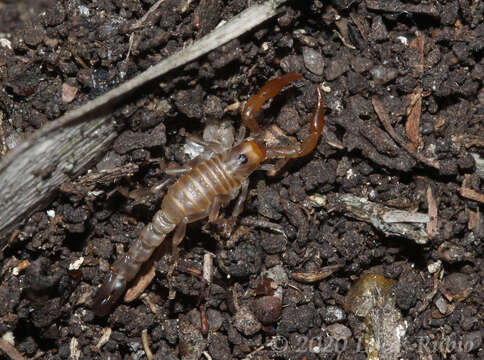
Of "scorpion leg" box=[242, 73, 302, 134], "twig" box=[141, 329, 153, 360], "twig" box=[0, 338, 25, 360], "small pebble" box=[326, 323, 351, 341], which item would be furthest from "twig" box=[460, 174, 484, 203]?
"twig" box=[0, 338, 25, 360]

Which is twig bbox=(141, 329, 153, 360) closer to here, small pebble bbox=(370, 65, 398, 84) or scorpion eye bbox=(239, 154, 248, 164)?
scorpion eye bbox=(239, 154, 248, 164)

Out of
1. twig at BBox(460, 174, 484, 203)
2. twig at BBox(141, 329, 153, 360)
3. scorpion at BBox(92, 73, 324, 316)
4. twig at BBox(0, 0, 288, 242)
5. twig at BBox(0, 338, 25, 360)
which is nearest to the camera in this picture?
twig at BBox(0, 0, 288, 242)

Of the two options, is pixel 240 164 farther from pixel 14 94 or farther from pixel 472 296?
pixel 472 296

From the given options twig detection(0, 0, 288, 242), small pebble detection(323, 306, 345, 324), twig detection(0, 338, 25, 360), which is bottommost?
small pebble detection(323, 306, 345, 324)

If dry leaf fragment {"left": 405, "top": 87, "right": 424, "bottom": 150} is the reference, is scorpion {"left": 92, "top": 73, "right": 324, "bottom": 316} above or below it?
above

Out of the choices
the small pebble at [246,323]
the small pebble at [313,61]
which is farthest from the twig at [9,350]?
the small pebble at [313,61]

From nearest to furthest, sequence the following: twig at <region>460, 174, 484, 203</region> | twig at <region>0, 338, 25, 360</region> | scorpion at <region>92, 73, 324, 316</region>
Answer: twig at <region>0, 338, 25, 360</region>, scorpion at <region>92, 73, 324, 316</region>, twig at <region>460, 174, 484, 203</region>
